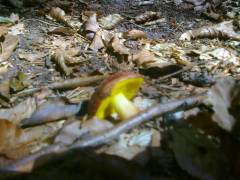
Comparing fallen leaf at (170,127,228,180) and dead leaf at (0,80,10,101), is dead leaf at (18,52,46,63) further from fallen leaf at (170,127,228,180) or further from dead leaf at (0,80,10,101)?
fallen leaf at (170,127,228,180)

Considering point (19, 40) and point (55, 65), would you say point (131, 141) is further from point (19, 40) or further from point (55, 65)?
point (19, 40)

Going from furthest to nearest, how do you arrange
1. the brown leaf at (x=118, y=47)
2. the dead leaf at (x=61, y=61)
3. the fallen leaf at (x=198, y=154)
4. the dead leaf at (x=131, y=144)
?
1. the brown leaf at (x=118, y=47)
2. the dead leaf at (x=61, y=61)
3. the dead leaf at (x=131, y=144)
4. the fallen leaf at (x=198, y=154)

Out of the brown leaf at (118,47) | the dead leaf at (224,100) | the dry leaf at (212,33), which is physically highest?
the dry leaf at (212,33)

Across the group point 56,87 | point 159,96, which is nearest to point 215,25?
point 159,96

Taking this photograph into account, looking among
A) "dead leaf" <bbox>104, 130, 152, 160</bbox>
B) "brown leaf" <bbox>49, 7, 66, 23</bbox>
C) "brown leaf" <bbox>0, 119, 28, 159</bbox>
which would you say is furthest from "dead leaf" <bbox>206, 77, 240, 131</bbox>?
"brown leaf" <bbox>49, 7, 66, 23</bbox>

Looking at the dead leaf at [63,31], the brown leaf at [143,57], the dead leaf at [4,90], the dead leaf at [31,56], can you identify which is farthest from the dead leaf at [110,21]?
the dead leaf at [4,90]

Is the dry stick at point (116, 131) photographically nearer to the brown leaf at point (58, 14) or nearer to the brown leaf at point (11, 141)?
the brown leaf at point (11, 141)

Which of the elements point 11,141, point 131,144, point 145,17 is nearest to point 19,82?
point 11,141
